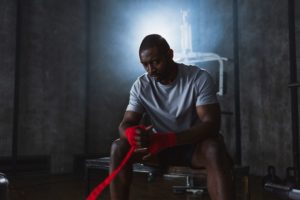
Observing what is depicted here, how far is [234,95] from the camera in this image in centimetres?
473

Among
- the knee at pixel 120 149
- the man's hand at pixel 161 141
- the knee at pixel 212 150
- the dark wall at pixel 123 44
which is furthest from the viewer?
the dark wall at pixel 123 44

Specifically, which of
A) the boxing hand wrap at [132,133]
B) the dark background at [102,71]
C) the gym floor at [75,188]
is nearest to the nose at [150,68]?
the boxing hand wrap at [132,133]

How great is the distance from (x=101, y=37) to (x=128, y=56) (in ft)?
1.68

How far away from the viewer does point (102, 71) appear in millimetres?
5145

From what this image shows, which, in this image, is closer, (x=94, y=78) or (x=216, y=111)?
(x=216, y=111)

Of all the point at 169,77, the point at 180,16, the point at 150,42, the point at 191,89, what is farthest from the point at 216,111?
the point at 180,16

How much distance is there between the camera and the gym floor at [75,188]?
3.19 meters

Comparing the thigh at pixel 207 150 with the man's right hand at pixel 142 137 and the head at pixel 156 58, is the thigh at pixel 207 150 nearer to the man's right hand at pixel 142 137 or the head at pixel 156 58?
the man's right hand at pixel 142 137

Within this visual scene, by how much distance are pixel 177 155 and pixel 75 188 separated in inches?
81.7

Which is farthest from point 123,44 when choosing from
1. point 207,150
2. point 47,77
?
point 207,150

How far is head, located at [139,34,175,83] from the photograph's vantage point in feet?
6.49

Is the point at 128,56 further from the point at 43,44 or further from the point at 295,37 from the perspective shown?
the point at 295,37

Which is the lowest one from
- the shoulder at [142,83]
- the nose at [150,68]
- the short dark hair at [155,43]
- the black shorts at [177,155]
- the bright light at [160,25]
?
the black shorts at [177,155]

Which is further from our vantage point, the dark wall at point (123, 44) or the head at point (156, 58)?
the dark wall at point (123, 44)
